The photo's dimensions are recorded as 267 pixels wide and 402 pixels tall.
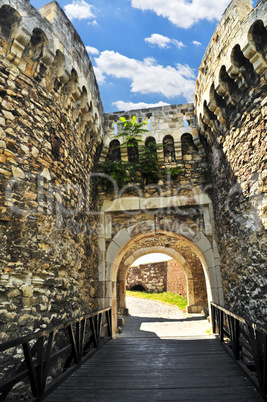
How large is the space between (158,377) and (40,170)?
2.64 meters

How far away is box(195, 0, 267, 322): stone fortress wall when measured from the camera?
11.3 ft

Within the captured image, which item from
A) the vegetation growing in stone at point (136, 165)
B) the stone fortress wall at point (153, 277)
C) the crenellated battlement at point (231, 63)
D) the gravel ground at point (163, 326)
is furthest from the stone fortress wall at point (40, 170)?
the stone fortress wall at point (153, 277)

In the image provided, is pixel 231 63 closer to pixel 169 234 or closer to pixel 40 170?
pixel 40 170

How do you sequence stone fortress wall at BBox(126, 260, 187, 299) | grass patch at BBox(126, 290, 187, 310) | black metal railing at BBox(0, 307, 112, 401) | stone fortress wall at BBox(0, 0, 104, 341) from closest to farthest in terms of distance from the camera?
1. black metal railing at BBox(0, 307, 112, 401)
2. stone fortress wall at BBox(0, 0, 104, 341)
3. grass patch at BBox(126, 290, 187, 310)
4. stone fortress wall at BBox(126, 260, 187, 299)

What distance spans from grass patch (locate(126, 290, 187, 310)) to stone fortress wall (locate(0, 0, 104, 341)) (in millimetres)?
8287

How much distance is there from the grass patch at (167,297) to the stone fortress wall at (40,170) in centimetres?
829

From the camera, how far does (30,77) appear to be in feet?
11.3

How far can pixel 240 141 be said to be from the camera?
4.04m

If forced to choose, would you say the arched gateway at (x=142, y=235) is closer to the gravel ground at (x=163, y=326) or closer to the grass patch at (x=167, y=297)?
the gravel ground at (x=163, y=326)

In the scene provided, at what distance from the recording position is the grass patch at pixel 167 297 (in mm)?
12012

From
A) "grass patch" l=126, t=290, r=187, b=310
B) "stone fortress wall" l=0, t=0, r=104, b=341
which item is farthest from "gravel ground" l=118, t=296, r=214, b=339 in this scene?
"stone fortress wall" l=0, t=0, r=104, b=341

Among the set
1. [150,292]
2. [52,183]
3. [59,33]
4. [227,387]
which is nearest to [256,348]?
[227,387]

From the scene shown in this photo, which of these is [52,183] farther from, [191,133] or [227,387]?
[191,133]

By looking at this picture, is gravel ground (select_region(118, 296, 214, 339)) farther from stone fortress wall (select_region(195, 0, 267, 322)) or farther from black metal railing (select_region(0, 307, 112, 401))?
black metal railing (select_region(0, 307, 112, 401))
